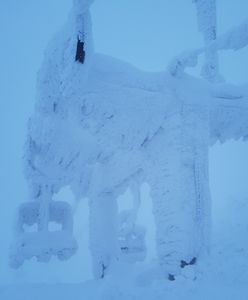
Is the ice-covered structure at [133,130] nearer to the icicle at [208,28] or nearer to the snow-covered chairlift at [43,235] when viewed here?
the snow-covered chairlift at [43,235]

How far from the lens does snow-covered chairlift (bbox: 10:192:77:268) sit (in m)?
6.72

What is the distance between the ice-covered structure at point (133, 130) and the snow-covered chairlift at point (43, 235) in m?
0.02

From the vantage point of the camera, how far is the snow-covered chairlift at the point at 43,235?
265 inches

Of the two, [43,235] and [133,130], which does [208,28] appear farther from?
[43,235]

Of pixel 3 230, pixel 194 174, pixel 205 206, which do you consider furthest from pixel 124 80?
pixel 3 230

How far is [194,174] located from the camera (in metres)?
6.48

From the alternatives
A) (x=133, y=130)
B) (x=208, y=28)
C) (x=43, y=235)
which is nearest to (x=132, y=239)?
(x=43, y=235)

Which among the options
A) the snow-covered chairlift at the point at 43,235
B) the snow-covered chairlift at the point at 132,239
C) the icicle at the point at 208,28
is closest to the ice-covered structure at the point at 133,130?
the snow-covered chairlift at the point at 43,235

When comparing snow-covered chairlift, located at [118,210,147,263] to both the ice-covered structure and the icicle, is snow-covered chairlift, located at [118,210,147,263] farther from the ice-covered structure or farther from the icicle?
the icicle

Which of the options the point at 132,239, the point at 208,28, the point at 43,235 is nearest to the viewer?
the point at 43,235

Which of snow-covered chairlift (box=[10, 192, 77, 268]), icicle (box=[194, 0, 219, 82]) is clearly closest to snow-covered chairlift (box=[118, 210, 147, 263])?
snow-covered chairlift (box=[10, 192, 77, 268])

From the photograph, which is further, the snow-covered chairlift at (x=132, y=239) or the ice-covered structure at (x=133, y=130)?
the snow-covered chairlift at (x=132, y=239)

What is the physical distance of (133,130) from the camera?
21.9ft

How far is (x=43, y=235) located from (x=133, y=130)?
251 centimetres
